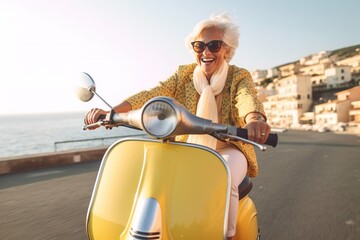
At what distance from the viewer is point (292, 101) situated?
55781 millimetres

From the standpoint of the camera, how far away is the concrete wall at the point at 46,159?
668 cm

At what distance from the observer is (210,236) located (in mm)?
1235

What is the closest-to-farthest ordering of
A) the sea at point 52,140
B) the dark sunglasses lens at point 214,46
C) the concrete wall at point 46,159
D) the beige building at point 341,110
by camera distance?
the dark sunglasses lens at point 214,46 < the concrete wall at point 46,159 < the sea at point 52,140 < the beige building at point 341,110

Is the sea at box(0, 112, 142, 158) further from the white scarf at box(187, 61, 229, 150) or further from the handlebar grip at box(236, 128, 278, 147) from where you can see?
the handlebar grip at box(236, 128, 278, 147)

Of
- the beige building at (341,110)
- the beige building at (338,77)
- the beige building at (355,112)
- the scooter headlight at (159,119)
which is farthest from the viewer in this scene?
the beige building at (338,77)

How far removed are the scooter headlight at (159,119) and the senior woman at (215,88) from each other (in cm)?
52

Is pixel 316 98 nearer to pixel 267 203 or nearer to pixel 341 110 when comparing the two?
pixel 341 110

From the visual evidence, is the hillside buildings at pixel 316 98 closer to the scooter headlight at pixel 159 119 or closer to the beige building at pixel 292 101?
the beige building at pixel 292 101

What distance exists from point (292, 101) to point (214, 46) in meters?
57.9

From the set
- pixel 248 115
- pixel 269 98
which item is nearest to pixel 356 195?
pixel 248 115

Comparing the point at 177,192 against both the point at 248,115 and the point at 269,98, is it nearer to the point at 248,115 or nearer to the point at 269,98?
the point at 248,115

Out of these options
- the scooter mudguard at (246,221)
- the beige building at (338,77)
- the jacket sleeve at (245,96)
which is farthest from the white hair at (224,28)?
the beige building at (338,77)

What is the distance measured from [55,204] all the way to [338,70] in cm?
6788

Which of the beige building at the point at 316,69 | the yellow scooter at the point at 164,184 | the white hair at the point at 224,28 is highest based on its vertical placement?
the beige building at the point at 316,69
